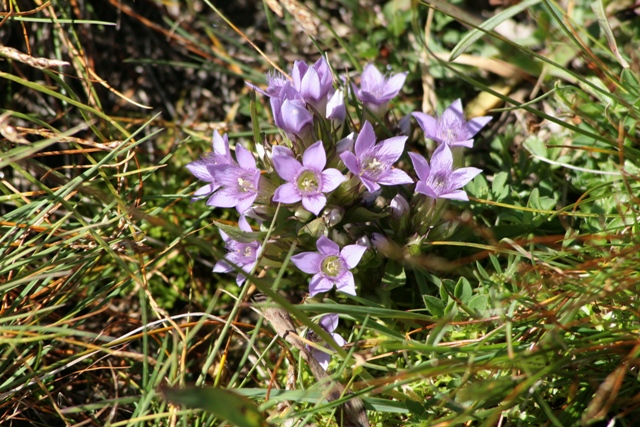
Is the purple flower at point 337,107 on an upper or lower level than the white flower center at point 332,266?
upper

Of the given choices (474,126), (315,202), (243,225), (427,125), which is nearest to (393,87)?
(427,125)

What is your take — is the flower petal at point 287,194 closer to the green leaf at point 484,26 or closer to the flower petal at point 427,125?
the flower petal at point 427,125

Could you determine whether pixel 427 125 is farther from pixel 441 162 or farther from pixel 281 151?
pixel 281 151

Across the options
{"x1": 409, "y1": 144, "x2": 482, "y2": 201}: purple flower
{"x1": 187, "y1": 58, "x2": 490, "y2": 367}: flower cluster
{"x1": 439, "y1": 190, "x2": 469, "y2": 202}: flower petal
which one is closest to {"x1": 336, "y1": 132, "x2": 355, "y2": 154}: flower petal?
{"x1": 187, "y1": 58, "x2": 490, "y2": 367}: flower cluster

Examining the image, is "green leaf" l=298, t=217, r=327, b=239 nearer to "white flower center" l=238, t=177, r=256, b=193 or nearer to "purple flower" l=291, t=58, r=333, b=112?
"white flower center" l=238, t=177, r=256, b=193

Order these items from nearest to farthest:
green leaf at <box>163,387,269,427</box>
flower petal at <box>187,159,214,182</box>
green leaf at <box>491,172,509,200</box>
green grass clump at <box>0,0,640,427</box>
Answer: green leaf at <box>163,387,269,427</box>
green grass clump at <box>0,0,640,427</box>
flower petal at <box>187,159,214,182</box>
green leaf at <box>491,172,509,200</box>

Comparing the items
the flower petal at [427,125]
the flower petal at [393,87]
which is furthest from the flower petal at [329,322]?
the flower petal at [393,87]
